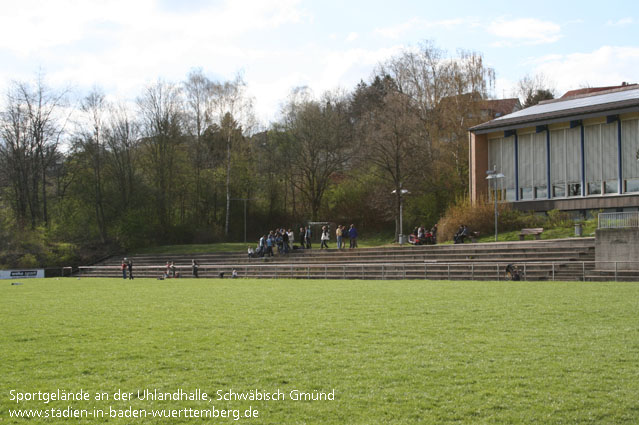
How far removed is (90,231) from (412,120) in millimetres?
30761

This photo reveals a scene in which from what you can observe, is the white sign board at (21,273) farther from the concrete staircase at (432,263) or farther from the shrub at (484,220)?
the shrub at (484,220)

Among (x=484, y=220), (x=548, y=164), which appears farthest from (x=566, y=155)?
(x=484, y=220)

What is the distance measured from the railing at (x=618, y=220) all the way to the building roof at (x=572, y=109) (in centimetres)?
1577

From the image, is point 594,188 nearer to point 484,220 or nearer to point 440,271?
point 484,220

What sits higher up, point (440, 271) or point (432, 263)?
point (432, 263)

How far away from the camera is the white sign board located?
43.7 metres

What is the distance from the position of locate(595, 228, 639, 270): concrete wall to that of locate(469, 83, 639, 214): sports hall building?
13112 mm

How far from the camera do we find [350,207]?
209 ft

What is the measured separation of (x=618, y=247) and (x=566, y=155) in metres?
20.3

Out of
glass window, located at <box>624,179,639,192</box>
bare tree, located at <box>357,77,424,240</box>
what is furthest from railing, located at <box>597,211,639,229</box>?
bare tree, located at <box>357,77,424,240</box>

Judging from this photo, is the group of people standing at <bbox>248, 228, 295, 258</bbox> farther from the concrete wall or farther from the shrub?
the concrete wall

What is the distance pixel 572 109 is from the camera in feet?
141

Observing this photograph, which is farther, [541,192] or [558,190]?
[541,192]

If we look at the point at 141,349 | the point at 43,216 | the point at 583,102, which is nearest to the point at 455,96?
the point at 583,102
